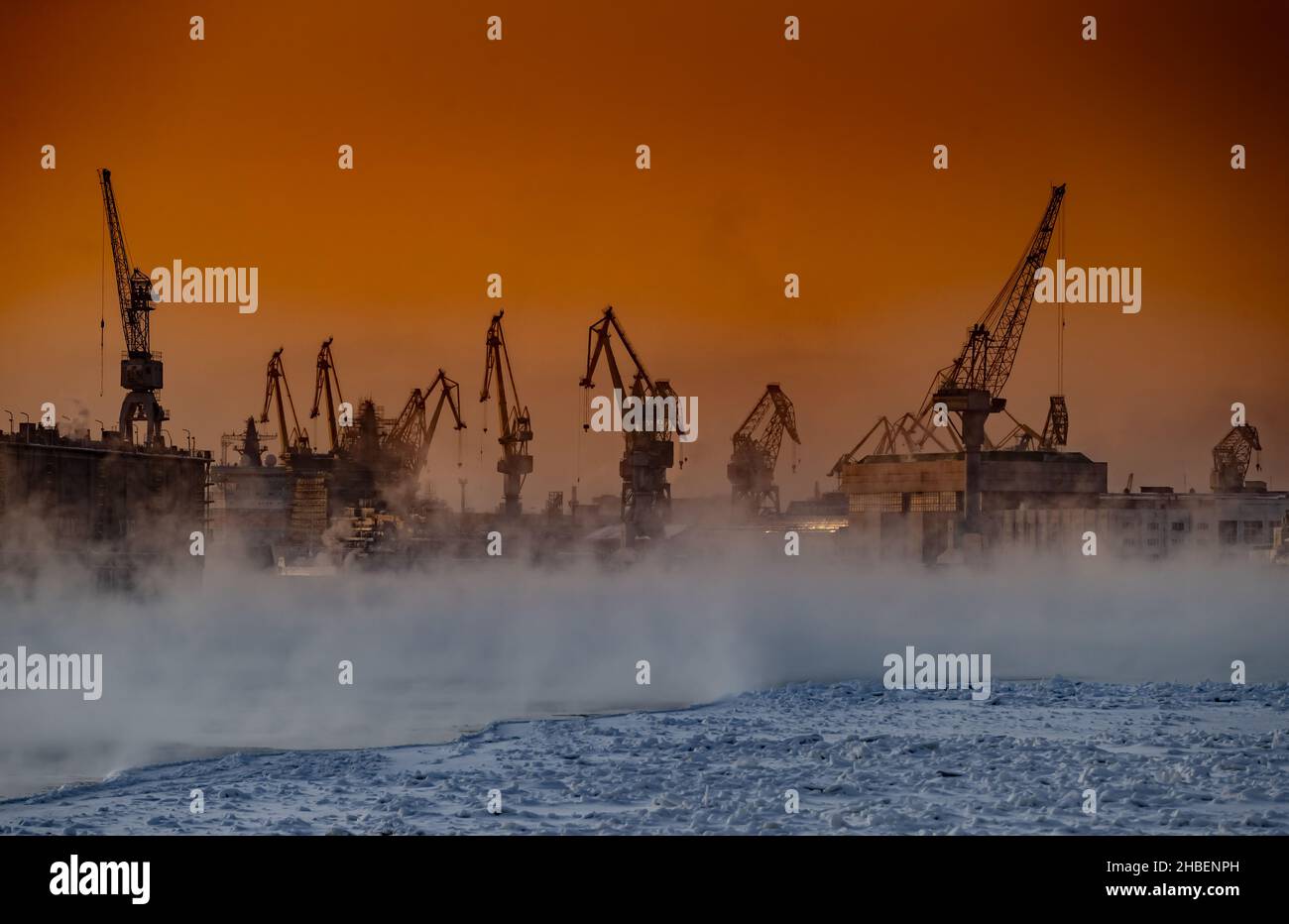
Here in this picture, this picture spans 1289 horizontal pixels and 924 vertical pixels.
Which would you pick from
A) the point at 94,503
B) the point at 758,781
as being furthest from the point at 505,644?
the point at 758,781

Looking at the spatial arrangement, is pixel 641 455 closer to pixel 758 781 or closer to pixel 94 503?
pixel 94 503

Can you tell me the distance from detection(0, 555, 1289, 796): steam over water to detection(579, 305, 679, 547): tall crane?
299 inches

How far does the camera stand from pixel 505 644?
85375 millimetres

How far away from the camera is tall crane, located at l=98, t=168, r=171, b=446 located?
137 meters

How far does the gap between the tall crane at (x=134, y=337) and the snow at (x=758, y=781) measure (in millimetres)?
Result: 103380

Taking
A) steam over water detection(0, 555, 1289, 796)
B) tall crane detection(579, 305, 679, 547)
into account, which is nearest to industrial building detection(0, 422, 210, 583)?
steam over water detection(0, 555, 1289, 796)

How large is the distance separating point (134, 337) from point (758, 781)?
12248 centimetres

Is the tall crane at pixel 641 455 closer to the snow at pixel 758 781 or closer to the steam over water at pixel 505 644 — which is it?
the steam over water at pixel 505 644

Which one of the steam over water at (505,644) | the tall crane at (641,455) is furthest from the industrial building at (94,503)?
the tall crane at (641,455)

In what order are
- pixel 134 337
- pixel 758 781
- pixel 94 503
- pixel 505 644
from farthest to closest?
pixel 134 337 < pixel 94 503 < pixel 505 644 < pixel 758 781

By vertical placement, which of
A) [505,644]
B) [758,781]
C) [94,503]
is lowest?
[505,644]

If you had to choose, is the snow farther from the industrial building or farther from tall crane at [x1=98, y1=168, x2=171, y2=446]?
tall crane at [x1=98, y1=168, x2=171, y2=446]
